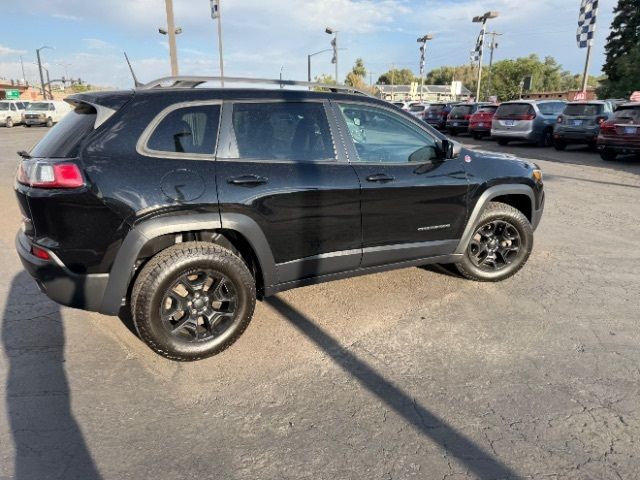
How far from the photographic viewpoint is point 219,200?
3098 millimetres

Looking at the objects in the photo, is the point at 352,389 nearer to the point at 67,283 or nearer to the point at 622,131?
the point at 67,283

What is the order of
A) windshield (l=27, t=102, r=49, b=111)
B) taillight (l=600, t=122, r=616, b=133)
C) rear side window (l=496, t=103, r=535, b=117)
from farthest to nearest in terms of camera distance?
windshield (l=27, t=102, r=49, b=111) < rear side window (l=496, t=103, r=535, b=117) < taillight (l=600, t=122, r=616, b=133)

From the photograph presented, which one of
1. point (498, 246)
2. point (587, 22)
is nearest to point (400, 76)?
point (587, 22)

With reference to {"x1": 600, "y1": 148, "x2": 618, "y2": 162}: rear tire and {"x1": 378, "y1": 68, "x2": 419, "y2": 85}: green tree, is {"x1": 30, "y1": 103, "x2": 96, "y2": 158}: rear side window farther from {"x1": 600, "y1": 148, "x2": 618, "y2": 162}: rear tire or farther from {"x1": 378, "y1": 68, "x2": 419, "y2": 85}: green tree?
{"x1": 378, "y1": 68, "x2": 419, "y2": 85}: green tree

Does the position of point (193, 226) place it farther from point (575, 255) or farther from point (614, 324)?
point (575, 255)

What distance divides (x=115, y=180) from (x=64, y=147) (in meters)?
0.42

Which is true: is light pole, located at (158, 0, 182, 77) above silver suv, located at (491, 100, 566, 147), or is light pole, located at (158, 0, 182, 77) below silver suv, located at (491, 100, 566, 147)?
above

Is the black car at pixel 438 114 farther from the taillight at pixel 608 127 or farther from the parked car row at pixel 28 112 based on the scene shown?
the parked car row at pixel 28 112

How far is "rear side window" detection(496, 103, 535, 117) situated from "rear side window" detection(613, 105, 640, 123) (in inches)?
158

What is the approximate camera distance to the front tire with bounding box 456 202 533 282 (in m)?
4.48

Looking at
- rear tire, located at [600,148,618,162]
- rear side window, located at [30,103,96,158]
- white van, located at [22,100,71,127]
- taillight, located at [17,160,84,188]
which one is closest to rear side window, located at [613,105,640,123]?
→ rear tire, located at [600,148,618,162]

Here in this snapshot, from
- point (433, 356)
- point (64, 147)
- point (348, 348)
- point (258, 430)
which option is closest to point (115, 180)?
point (64, 147)

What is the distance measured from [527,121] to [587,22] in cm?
1319

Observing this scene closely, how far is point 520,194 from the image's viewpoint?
15.0 ft
